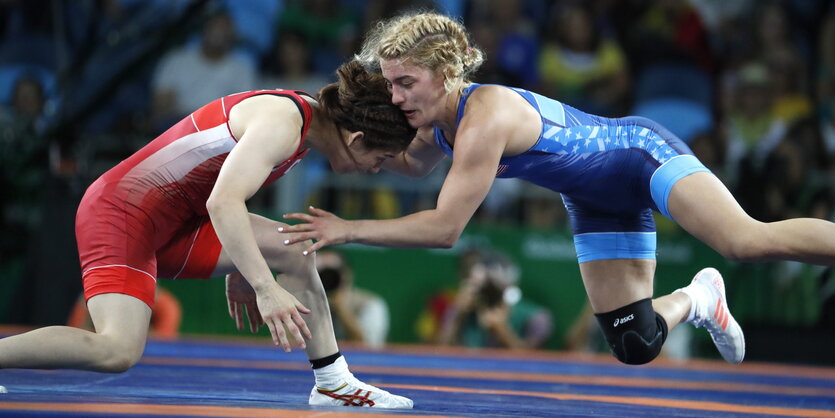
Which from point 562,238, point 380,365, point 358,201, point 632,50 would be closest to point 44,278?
point 358,201

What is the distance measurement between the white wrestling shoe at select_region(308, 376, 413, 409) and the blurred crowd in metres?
4.00

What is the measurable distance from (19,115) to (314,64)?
2402 mm

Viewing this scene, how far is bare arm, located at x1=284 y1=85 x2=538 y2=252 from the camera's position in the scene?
307 cm

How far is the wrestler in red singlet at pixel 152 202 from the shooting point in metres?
3.38

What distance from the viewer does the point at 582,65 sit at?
893 cm

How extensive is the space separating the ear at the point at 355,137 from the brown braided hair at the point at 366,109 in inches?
0.5

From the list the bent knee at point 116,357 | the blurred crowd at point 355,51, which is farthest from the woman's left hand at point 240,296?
the blurred crowd at point 355,51

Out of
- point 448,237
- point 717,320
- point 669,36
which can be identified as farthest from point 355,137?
point 669,36

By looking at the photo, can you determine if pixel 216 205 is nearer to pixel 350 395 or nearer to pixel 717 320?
pixel 350 395

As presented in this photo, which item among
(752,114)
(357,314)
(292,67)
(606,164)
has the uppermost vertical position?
(292,67)

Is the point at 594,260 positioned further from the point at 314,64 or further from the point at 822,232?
the point at 314,64

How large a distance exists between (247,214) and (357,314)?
13.2 ft

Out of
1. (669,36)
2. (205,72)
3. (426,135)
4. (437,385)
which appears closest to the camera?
(426,135)

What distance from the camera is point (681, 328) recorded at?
→ 7246 mm
